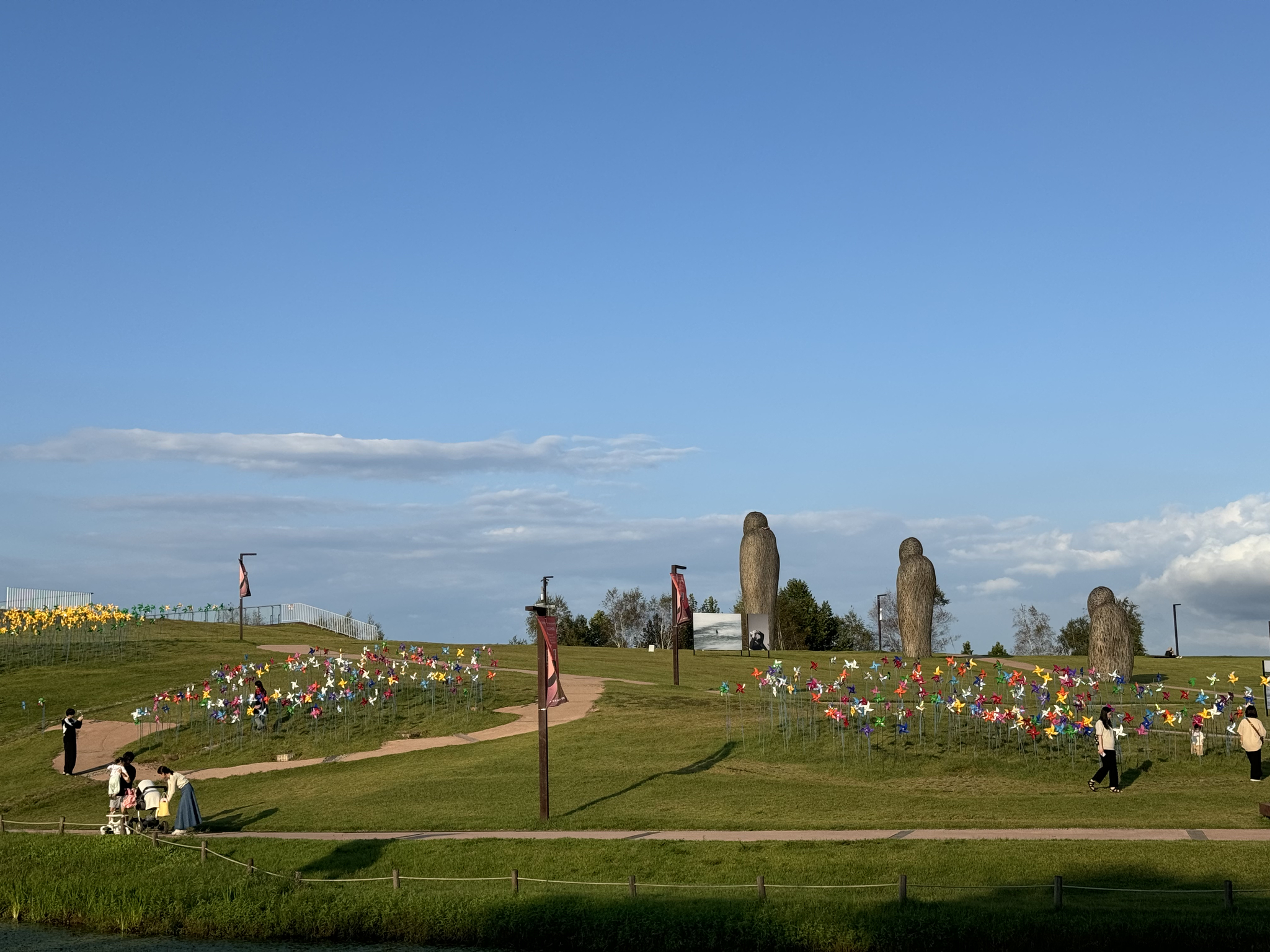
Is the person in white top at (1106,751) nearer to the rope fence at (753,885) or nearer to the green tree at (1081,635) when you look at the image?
the rope fence at (753,885)

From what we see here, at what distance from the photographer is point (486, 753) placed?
1400 inches

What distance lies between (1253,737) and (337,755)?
24.8 metres

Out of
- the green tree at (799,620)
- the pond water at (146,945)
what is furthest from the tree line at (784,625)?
the pond water at (146,945)

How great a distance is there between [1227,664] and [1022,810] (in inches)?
1812

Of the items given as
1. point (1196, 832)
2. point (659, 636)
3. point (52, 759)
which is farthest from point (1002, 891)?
point (659, 636)

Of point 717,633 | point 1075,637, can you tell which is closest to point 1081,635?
point 1075,637

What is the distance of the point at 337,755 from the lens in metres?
38.0

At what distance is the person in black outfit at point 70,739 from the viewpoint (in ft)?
120

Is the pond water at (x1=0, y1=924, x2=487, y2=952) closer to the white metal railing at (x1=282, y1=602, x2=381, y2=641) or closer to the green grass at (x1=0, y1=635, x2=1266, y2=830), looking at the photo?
the green grass at (x1=0, y1=635, x2=1266, y2=830)

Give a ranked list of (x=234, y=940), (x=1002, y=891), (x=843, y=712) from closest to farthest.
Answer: (x=1002, y=891) → (x=234, y=940) → (x=843, y=712)

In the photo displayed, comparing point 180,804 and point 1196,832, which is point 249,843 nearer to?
point 180,804

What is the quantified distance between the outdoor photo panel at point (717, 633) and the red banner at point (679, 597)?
20046mm

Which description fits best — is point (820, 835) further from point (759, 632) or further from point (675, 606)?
point (759, 632)

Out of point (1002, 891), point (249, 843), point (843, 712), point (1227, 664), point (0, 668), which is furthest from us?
point (1227, 664)
